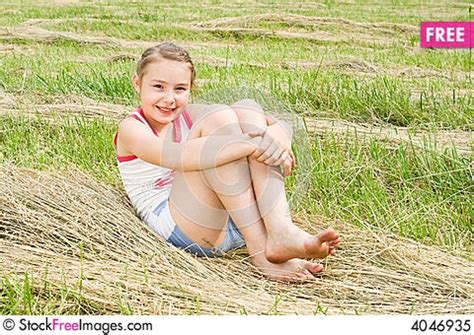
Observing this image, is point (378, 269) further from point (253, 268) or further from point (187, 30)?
point (187, 30)

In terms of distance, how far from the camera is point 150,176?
2.73 meters

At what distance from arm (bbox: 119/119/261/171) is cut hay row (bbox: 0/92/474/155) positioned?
1236 millimetres

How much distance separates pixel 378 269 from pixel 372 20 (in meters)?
8.93

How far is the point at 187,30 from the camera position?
9.87 m

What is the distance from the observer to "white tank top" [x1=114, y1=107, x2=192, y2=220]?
8.95 feet

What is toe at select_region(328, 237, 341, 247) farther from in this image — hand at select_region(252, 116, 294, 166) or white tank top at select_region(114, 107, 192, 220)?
white tank top at select_region(114, 107, 192, 220)

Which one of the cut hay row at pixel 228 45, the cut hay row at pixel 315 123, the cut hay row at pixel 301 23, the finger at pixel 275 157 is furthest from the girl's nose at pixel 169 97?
the cut hay row at pixel 301 23

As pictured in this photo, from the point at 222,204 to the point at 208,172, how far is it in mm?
115

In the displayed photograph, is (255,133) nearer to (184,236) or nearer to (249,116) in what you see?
(249,116)

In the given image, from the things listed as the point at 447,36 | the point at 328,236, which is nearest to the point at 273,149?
the point at 328,236

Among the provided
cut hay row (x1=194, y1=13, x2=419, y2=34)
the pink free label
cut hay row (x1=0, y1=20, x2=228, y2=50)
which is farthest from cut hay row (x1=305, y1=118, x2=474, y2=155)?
cut hay row (x1=194, y1=13, x2=419, y2=34)

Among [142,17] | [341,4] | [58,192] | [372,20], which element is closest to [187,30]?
[142,17]

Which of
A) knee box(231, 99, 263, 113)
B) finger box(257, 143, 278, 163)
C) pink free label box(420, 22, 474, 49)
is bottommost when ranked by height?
pink free label box(420, 22, 474, 49)

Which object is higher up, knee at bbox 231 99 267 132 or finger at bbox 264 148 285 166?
knee at bbox 231 99 267 132
